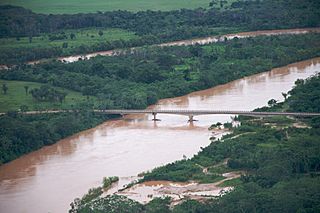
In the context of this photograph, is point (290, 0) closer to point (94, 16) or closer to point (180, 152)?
point (94, 16)

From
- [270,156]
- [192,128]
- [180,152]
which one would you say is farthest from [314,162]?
[192,128]

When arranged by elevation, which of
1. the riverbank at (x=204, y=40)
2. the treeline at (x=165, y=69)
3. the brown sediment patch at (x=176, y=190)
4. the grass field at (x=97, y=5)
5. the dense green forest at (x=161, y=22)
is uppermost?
the grass field at (x=97, y=5)

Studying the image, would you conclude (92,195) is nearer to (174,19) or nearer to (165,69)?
(165,69)

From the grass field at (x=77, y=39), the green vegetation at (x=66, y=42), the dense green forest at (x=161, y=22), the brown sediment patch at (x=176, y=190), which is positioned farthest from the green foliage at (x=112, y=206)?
the grass field at (x=77, y=39)

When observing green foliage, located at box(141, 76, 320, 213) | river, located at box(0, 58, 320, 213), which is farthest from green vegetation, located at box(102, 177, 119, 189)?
green foliage, located at box(141, 76, 320, 213)

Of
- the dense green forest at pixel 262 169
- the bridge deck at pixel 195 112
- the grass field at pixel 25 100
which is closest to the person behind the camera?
the dense green forest at pixel 262 169

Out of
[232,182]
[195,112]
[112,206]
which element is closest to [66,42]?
[195,112]

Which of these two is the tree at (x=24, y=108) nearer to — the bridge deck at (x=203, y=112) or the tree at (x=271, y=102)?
the bridge deck at (x=203, y=112)
